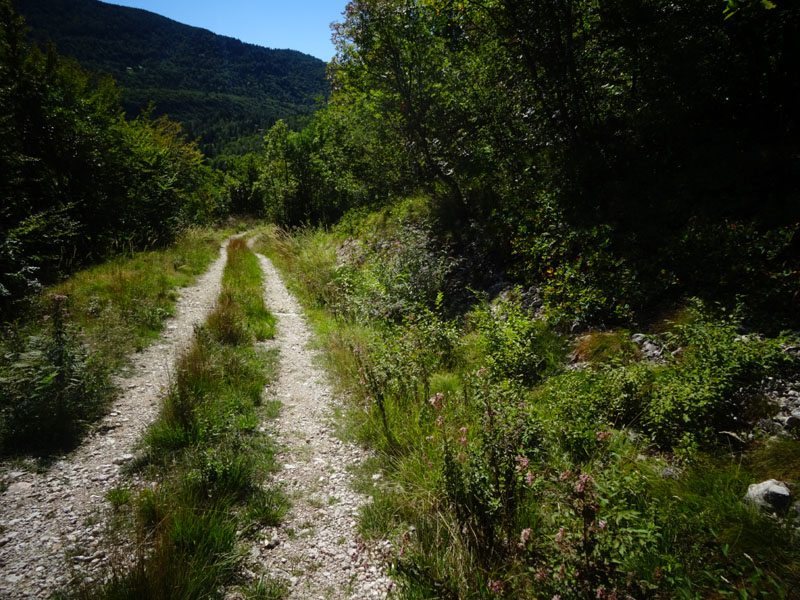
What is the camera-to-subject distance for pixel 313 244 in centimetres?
1571

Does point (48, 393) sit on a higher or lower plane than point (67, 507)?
higher

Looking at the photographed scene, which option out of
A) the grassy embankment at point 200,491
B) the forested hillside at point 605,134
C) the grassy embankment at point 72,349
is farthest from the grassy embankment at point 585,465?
the grassy embankment at point 72,349

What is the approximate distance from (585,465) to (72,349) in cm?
641

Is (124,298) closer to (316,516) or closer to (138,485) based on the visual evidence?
(138,485)

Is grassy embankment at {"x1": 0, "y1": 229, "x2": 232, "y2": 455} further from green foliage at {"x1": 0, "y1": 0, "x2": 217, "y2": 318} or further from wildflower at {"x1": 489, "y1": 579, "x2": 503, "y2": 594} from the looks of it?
wildflower at {"x1": 489, "y1": 579, "x2": 503, "y2": 594}

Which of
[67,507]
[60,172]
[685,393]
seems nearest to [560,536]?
[685,393]

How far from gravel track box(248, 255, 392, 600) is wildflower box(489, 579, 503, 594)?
847 millimetres

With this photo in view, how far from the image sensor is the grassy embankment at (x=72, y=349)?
389 cm

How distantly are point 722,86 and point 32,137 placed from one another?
18.3m

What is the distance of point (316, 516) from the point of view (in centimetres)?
331

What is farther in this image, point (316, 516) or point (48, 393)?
point (48, 393)

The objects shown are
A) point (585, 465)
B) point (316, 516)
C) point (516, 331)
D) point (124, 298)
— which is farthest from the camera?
point (124, 298)

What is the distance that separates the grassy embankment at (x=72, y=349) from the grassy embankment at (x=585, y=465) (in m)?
3.43

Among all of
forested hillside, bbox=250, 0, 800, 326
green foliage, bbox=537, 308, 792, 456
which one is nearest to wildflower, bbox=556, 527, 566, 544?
green foliage, bbox=537, 308, 792, 456
